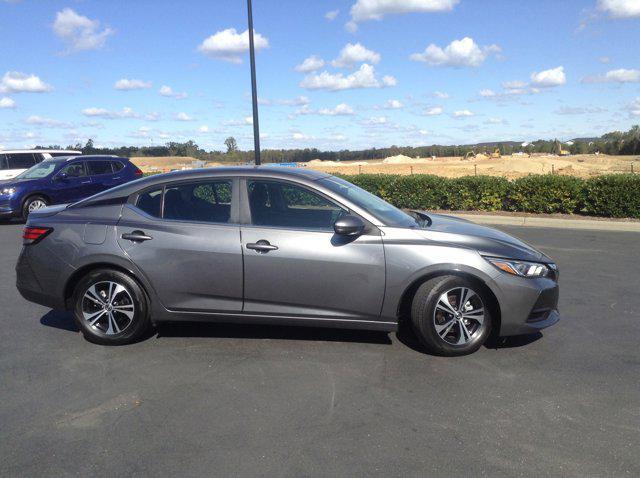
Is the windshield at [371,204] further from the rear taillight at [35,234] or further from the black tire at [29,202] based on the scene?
the black tire at [29,202]

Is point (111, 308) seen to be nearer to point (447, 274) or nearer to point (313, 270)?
point (313, 270)

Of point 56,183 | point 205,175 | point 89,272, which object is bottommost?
point 89,272

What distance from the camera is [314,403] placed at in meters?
3.86

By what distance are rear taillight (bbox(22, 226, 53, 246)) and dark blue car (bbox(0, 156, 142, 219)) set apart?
32.3 feet

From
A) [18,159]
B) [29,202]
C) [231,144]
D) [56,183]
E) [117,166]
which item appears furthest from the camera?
[231,144]

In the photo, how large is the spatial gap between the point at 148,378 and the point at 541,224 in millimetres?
10956

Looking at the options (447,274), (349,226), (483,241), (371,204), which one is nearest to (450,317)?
(447,274)

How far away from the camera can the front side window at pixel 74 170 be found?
1442cm

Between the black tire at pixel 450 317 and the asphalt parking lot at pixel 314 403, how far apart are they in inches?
5.4

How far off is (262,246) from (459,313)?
1.70 meters

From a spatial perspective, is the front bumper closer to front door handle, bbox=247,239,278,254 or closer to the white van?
front door handle, bbox=247,239,278,254

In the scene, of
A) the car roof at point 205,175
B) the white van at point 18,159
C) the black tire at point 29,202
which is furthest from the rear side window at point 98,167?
the car roof at point 205,175

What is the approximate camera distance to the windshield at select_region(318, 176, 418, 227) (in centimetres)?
484

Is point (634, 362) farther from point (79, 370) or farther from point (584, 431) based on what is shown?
point (79, 370)
